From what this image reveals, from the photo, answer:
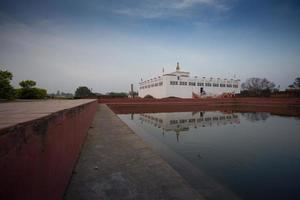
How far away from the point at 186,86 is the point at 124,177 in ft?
125

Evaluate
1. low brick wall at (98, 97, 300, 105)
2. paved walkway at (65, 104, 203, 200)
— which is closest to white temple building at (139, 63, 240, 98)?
low brick wall at (98, 97, 300, 105)

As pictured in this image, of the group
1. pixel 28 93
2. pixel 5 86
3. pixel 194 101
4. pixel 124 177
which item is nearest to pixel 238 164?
pixel 124 177

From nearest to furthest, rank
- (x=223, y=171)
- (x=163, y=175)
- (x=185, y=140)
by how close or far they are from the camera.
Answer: (x=163, y=175) → (x=223, y=171) → (x=185, y=140)

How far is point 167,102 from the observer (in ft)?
87.4

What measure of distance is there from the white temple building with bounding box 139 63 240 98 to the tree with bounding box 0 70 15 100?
93.2 feet

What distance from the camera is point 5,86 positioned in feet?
39.4

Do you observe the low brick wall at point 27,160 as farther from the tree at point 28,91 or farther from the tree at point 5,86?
the tree at point 28,91

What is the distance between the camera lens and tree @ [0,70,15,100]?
1174 cm

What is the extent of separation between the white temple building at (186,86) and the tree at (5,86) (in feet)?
93.2

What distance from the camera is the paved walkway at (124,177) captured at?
2.27 m

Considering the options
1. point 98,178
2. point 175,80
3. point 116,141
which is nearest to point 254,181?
point 98,178

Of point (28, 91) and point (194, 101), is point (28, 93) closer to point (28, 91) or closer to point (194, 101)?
point (28, 91)

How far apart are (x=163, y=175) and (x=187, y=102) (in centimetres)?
2544

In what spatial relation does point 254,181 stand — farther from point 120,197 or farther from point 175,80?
point 175,80
